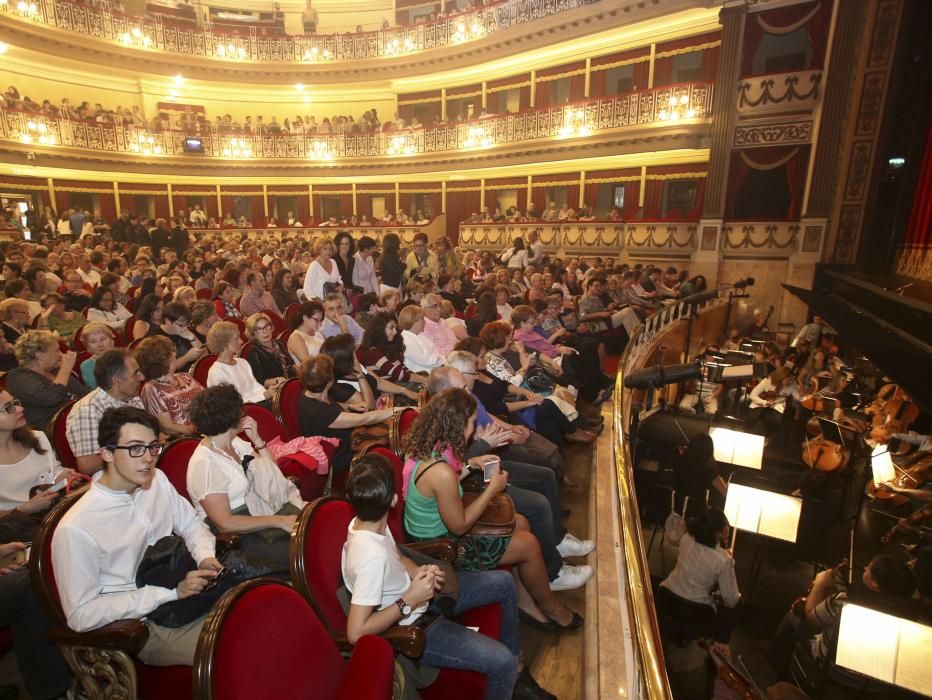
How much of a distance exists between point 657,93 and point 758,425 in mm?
9239

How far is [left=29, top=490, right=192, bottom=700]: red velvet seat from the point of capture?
5.23 ft

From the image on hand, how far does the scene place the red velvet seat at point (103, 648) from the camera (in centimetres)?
159

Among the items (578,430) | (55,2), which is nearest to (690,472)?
(578,430)

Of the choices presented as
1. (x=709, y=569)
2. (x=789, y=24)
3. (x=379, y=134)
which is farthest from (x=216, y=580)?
(x=379, y=134)

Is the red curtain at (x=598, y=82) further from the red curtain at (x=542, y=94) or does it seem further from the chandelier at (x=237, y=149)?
the chandelier at (x=237, y=149)

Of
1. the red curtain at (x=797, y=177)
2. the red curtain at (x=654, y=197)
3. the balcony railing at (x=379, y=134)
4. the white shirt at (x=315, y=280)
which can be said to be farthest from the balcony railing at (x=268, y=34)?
the white shirt at (x=315, y=280)

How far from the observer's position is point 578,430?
185 inches

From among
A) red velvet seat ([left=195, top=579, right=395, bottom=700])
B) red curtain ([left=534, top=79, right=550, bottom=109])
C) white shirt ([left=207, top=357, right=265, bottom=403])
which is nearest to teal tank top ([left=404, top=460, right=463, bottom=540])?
red velvet seat ([left=195, top=579, right=395, bottom=700])

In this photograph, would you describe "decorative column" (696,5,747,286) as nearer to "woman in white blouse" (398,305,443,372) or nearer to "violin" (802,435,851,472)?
"violin" (802,435,851,472)

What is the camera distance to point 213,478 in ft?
7.26

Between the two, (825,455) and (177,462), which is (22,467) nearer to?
(177,462)

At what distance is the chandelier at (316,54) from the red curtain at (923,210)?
57.3 ft

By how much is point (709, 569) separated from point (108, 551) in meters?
3.56

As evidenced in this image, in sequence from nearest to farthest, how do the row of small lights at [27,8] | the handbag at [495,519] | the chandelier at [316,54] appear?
the handbag at [495,519]
the row of small lights at [27,8]
the chandelier at [316,54]
